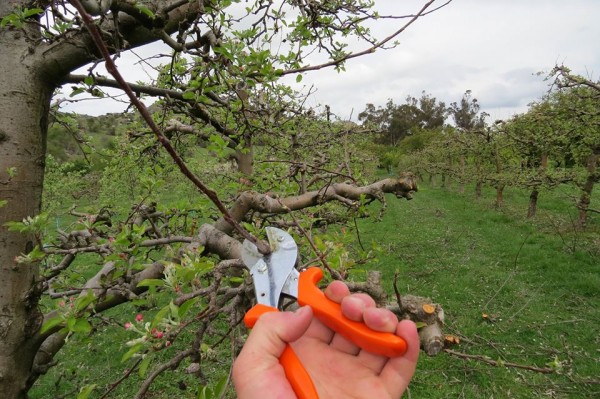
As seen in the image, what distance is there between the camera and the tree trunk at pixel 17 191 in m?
2.27

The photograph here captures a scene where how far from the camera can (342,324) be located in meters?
1.61

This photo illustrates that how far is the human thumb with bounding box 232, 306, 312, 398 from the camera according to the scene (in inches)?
52.9

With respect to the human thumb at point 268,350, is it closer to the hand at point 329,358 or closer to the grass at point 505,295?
the hand at point 329,358

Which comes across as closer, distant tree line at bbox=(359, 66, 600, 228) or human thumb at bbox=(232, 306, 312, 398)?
human thumb at bbox=(232, 306, 312, 398)

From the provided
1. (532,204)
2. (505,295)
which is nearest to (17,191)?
(505,295)

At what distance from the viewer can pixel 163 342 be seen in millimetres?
1473

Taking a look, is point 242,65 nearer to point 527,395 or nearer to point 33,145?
point 33,145

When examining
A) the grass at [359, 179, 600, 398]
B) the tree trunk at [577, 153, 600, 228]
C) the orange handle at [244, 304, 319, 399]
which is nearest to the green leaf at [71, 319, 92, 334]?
the orange handle at [244, 304, 319, 399]

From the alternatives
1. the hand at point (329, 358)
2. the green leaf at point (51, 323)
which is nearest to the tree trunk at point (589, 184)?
the hand at point (329, 358)

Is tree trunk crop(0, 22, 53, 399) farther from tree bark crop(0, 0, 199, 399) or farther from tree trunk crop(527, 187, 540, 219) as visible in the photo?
tree trunk crop(527, 187, 540, 219)

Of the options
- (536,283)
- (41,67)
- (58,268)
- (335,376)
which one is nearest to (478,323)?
(536,283)

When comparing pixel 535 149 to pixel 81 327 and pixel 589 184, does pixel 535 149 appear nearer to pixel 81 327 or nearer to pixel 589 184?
pixel 589 184

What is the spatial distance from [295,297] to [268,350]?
0.36 meters

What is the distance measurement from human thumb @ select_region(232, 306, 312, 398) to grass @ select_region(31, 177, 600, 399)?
86 cm
